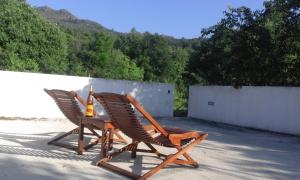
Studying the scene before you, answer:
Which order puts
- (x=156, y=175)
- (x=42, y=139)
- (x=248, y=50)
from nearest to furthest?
(x=156, y=175) < (x=42, y=139) < (x=248, y=50)

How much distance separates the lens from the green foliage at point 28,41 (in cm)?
3066

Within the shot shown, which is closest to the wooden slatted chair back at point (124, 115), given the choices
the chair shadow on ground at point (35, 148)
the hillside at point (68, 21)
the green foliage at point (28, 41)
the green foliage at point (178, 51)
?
the chair shadow on ground at point (35, 148)

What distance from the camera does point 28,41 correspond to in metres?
32.7

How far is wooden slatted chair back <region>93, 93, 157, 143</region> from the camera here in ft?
19.9

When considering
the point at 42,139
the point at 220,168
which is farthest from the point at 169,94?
the point at 220,168

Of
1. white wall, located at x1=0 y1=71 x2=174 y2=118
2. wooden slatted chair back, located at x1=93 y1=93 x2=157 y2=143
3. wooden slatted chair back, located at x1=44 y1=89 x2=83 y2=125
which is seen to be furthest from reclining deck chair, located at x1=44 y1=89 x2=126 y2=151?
white wall, located at x1=0 y1=71 x2=174 y2=118

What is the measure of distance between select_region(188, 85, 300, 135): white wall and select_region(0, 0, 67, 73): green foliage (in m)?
13.6

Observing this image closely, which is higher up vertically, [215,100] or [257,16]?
[257,16]

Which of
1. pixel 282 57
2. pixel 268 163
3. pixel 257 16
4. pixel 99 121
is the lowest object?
pixel 268 163

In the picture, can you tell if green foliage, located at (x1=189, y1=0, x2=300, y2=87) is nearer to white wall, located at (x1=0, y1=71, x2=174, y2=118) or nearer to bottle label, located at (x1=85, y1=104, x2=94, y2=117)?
white wall, located at (x1=0, y1=71, x2=174, y2=118)

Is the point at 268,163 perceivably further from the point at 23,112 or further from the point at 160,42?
the point at 160,42

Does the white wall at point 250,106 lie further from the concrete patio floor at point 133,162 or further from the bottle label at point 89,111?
the bottle label at point 89,111

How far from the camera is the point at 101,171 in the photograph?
6395mm

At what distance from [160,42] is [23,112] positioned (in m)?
32.9
